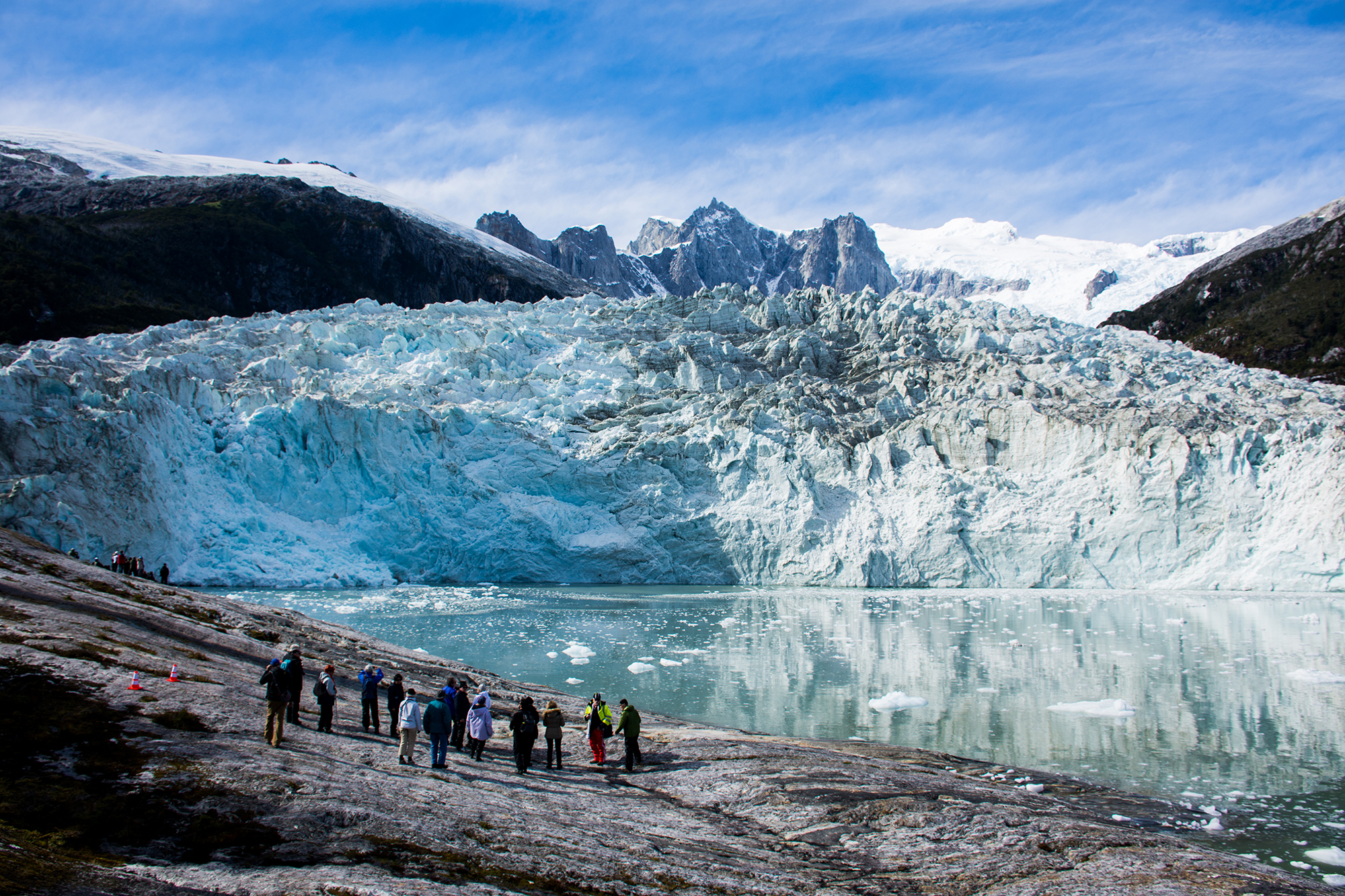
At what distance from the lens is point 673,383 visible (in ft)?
116

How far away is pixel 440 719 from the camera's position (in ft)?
23.6

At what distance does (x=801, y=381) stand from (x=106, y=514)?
79.1ft

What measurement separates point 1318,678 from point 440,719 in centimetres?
1404

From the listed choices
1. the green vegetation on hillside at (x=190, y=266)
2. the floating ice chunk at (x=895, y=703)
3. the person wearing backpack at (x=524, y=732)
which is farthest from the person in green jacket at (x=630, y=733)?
the green vegetation on hillside at (x=190, y=266)

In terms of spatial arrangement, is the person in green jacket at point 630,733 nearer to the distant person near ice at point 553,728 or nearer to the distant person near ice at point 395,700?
the distant person near ice at point 553,728

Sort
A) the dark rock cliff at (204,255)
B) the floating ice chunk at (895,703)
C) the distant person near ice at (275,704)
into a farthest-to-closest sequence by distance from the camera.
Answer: the dark rock cliff at (204,255)
the floating ice chunk at (895,703)
the distant person near ice at (275,704)

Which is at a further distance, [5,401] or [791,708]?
[5,401]

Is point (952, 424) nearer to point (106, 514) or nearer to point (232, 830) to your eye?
point (106, 514)

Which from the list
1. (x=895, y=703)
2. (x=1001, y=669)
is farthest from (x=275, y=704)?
(x=1001, y=669)

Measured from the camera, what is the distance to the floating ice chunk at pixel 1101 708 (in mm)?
11633

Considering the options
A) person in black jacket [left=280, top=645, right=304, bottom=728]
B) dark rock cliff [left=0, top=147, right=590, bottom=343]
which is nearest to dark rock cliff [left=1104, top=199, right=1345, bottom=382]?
dark rock cliff [left=0, top=147, right=590, bottom=343]

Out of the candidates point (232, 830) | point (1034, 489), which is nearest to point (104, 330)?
point (1034, 489)

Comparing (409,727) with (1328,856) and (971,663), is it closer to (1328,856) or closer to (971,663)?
(1328,856)

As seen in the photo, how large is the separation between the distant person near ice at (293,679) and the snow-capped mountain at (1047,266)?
82.3 meters
